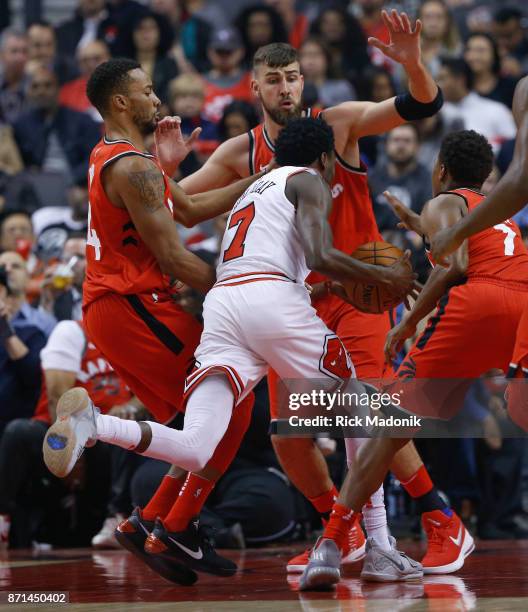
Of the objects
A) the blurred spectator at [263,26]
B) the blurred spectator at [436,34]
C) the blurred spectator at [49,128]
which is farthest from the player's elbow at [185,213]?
the blurred spectator at [263,26]

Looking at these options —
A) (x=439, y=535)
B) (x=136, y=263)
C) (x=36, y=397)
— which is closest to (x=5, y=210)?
(x=36, y=397)

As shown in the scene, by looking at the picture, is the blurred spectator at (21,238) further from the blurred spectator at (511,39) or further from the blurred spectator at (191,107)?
the blurred spectator at (511,39)

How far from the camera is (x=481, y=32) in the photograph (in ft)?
41.1

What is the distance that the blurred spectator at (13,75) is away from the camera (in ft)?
45.8

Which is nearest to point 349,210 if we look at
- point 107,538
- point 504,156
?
point 107,538

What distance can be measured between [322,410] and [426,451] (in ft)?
11.3

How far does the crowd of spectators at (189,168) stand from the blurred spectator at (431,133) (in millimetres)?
16

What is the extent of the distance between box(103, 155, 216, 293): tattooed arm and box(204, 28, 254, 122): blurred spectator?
685 cm

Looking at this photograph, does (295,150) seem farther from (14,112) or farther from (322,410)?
(14,112)

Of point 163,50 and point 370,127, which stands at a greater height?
point 163,50

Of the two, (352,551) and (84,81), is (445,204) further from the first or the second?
(84,81)

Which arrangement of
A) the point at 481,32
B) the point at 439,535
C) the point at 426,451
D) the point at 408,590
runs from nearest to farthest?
the point at 408,590 < the point at 439,535 < the point at 426,451 < the point at 481,32

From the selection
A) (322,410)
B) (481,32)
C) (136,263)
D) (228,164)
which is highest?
(481,32)

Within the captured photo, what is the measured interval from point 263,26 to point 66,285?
16.6ft
